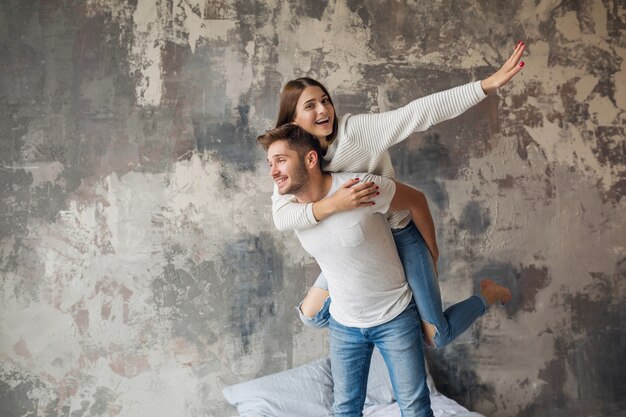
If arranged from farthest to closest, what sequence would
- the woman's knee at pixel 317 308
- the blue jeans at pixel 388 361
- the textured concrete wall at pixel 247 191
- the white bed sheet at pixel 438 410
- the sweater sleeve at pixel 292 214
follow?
1. the textured concrete wall at pixel 247 191
2. the white bed sheet at pixel 438 410
3. the woman's knee at pixel 317 308
4. the blue jeans at pixel 388 361
5. the sweater sleeve at pixel 292 214

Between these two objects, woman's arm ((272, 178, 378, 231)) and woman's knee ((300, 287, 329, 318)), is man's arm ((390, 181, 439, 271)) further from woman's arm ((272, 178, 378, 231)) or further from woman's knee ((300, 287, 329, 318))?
woman's knee ((300, 287, 329, 318))

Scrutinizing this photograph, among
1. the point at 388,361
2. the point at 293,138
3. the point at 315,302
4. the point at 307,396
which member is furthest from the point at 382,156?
the point at 307,396

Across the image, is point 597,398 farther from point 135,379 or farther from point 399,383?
point 135,379

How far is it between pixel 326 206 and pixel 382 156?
0.45m

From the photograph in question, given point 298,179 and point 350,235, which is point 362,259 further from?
point 298,179

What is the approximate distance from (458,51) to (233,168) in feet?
5.27

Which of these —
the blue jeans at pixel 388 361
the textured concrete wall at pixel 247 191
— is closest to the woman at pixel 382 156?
the blue jeans at pixel 388 361

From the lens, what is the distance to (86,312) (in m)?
3.19

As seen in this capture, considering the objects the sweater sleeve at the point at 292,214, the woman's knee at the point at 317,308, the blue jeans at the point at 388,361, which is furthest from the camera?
the woman's knee at the point at 317,308

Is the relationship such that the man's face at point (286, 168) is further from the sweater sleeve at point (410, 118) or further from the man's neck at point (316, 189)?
the sweater sleeve at point (410, 118)

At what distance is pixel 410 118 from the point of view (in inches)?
80.3

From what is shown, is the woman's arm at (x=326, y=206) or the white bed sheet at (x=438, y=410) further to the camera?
the white bed sheet at (x=438, y=410)

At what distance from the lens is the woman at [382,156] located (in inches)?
78.4

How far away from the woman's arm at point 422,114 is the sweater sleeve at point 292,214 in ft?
1.10
